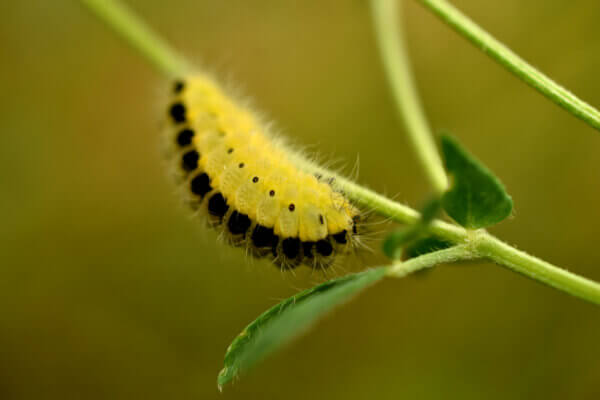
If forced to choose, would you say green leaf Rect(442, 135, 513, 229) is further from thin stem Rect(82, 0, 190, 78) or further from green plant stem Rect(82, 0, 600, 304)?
thin stem Rect(82, 0, 190, 78)

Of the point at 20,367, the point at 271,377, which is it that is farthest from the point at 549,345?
the point at 20,367

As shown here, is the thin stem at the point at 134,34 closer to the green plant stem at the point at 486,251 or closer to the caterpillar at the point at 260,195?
the caterpillar at the point at 260,195

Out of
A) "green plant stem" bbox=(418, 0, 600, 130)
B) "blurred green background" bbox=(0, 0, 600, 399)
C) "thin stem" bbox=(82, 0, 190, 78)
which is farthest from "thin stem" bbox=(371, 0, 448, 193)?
"blurred green background" bbox=(0, 0, 600, 399)

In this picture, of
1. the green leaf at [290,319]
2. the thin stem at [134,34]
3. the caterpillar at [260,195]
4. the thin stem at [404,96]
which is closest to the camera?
the green leaf at [290,319]

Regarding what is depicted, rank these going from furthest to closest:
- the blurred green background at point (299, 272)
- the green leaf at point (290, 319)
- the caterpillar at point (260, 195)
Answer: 1. the blurred green background at point (299, 272)
2. the caterpillar at point (260, 195)
3. the green leaf at point (290, 319)

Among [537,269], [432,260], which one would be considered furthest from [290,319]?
[537,269]

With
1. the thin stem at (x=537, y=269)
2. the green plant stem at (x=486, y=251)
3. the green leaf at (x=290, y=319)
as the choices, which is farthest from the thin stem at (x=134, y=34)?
the thin stem at (x=537, y=269)
